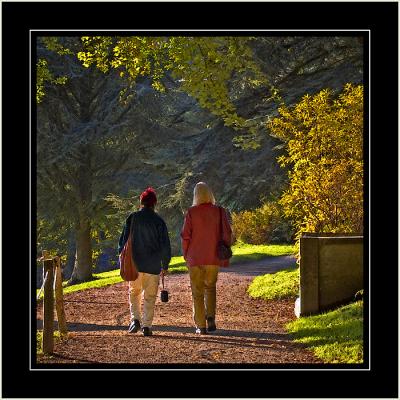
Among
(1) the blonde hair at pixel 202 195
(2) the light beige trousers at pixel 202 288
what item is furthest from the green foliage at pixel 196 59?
(2) the light beige trousers at pixel 202 288

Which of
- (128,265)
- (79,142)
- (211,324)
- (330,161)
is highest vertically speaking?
(79,142)

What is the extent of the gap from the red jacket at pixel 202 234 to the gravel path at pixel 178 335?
1.04m

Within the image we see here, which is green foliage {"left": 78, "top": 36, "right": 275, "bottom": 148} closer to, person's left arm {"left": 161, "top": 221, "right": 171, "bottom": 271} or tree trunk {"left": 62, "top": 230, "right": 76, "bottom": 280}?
person's left arm {"left": 161, "top": 221, "right": 171, "bottom": 271}

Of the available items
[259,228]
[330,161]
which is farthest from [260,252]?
[330,161]

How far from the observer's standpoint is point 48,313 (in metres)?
9.62

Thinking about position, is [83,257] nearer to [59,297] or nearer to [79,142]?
[79,142]

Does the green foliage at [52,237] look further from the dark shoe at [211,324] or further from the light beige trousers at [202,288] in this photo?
the light beige trousers at [202,288]

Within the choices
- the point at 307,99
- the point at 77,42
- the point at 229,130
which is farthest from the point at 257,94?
the point at 77,42

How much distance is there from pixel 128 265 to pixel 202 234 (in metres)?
1.08

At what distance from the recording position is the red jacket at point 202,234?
1072cm

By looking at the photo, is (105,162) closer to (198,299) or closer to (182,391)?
(198,299)

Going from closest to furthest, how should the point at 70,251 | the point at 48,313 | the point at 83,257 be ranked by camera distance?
1. the point at 48,313
2. the point at 83,257
3. the point at 70,251

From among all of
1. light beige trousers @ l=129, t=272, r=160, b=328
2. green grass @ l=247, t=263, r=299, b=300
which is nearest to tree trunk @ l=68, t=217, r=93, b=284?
green grass @ l=247, t=263, r=299, b=300

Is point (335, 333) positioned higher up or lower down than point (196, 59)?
lower down
